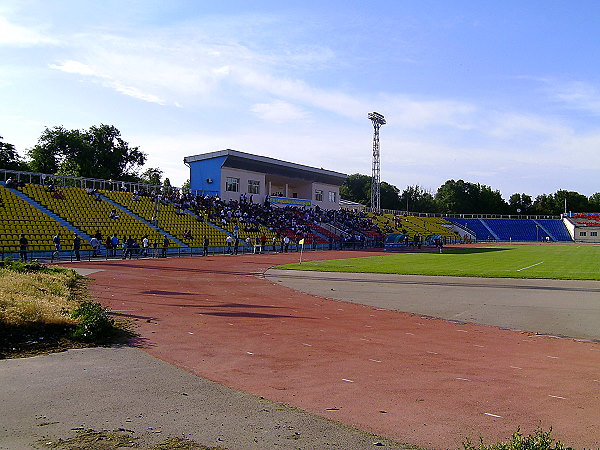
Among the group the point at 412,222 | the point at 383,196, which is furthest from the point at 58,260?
the point at 383,196

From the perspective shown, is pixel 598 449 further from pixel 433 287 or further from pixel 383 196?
pixel 383 196

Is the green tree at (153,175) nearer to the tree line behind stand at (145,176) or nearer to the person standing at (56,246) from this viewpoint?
the tree line behind stand at (145,176)

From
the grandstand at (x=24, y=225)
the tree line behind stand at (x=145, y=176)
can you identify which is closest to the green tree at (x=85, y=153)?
the tree line behind stand at (x=145, y=176)

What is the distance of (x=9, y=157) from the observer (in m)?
69.8

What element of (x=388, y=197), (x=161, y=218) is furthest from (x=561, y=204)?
(x=161, y=218)

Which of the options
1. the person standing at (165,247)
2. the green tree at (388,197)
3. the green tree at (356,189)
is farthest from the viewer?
the green tree at (356,189)

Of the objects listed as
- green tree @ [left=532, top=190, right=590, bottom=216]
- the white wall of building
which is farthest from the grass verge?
green tree @ [left=532, top=190, right=590, bottom=216]

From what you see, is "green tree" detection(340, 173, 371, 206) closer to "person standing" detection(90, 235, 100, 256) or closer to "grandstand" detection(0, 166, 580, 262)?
"grandstand" detection(0, 166, 580, 262)

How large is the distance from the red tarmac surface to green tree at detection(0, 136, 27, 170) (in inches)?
2481

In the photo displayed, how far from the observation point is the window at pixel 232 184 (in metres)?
65.9

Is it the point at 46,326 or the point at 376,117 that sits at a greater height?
the point at 376,117

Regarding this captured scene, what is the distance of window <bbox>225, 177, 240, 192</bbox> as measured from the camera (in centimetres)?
6589

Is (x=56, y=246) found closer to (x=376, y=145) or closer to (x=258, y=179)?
(x=258, y=179)

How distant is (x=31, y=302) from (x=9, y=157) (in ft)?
228
